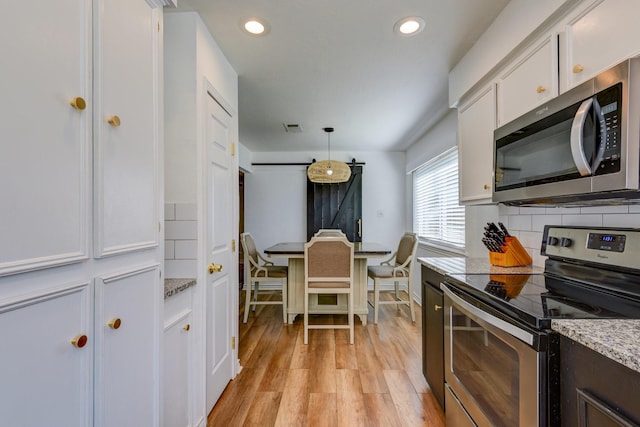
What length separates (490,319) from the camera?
43.2 inches

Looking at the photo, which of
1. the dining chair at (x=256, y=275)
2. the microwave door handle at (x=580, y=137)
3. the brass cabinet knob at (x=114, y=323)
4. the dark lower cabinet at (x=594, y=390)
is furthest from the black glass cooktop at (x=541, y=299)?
the dining chair at (x=256, y=275)

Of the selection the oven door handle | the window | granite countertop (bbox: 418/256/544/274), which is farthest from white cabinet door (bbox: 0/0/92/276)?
the window

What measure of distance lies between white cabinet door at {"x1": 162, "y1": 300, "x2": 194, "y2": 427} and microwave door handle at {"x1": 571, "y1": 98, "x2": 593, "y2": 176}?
1.73 metres

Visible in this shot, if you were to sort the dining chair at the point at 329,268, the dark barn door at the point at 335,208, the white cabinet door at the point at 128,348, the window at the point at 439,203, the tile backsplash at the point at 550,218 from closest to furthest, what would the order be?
1. the white cabinet door at the point at 128,348
2. the tile backsplash at the point at 550,218
3. the dining chair at the point at 329,268
4. the window at the point at 439,203
5. the dark barn door at the point at 335,208

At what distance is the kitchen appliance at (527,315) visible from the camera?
2.89 feet

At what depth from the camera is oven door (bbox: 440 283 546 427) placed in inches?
35.7

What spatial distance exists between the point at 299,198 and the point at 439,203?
7.38ft

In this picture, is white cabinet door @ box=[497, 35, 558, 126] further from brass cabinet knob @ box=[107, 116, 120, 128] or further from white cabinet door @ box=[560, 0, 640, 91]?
brass cabinet knob @ box=[107, 116, 120, 128]

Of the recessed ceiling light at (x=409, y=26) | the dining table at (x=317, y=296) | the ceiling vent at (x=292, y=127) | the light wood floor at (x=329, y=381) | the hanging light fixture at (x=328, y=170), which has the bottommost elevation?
the light wood floor at (x=329, y=381)

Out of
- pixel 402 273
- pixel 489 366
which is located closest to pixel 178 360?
pixel 489 366

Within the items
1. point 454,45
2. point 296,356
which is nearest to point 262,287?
point 296,356

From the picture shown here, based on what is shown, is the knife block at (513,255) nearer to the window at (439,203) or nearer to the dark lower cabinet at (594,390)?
the dark lower cabinet at (594,390)

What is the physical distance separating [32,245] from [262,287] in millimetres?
4529

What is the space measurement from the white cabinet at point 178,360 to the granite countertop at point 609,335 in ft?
4.74
